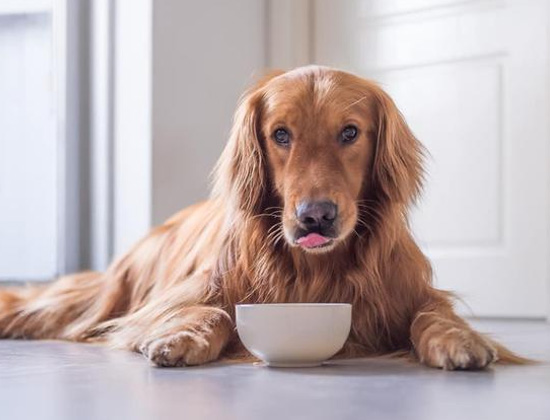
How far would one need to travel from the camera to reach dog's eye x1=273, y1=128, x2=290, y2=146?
187cm

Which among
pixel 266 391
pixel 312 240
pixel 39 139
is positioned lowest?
pixel 266 391

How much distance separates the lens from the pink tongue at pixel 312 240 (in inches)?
69.3

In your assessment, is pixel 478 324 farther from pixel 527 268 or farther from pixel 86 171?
pixel 86 171

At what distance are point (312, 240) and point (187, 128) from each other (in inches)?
70.4

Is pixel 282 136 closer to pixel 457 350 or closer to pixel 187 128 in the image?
pixel 457 350

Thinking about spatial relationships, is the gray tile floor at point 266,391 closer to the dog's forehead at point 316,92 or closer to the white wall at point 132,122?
the dog's forehead at point 316,92

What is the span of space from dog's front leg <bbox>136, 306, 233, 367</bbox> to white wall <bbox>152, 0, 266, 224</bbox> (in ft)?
4.85

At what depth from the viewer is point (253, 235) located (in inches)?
75.7

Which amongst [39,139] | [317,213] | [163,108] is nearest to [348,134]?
[317,213]

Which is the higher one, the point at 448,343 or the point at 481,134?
the point at 481,134

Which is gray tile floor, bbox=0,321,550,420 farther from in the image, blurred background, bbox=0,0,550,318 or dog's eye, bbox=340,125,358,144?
blurred background, bbox=0,0,550,318

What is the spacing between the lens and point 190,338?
5.73ft

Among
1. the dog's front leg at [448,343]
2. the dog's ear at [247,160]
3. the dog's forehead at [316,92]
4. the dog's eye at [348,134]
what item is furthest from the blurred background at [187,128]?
the dog's front leg at [448,343]

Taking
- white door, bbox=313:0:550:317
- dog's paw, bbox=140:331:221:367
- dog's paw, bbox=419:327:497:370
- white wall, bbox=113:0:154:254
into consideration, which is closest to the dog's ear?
dog's paw, bbox=140:331:221:367
